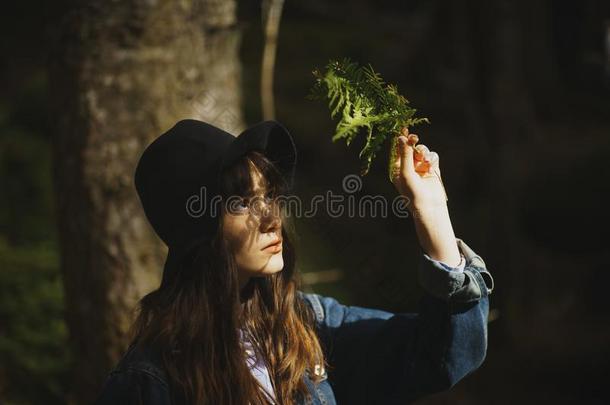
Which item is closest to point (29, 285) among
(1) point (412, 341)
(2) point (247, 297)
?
(2) point (247, 297)

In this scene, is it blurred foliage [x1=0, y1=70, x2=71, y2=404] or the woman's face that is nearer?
the woman's face

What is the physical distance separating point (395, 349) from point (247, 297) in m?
0.39

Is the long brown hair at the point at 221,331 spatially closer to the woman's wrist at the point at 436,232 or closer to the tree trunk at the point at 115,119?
the woman's wrist at the point at 436,232

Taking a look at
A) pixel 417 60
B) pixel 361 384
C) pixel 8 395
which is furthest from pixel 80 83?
pixel 417 60

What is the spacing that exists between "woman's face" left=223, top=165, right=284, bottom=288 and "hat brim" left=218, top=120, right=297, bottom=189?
8cm

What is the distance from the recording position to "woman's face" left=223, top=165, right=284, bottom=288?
6.25 feet

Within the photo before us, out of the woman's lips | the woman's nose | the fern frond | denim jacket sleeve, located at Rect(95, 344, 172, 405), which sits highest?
the fern frond

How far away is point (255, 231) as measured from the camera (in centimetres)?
192

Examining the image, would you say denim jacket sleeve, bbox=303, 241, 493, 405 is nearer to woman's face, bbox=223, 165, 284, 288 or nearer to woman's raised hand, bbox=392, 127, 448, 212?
woman's raised hand, bbox=392, 127, 448, 212

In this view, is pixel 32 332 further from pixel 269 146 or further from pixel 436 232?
pixel 436 232

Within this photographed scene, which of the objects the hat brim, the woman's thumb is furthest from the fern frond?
the hat brim

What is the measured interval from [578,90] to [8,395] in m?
9.98

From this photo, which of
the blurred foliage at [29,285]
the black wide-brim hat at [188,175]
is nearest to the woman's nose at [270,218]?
the black wide-brim hat at [188,175]

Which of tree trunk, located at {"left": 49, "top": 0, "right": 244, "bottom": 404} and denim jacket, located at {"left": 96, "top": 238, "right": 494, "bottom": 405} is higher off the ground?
tree trunk, located at {"left": 49, "top": 0, "right": 244, "bottom": 404}
